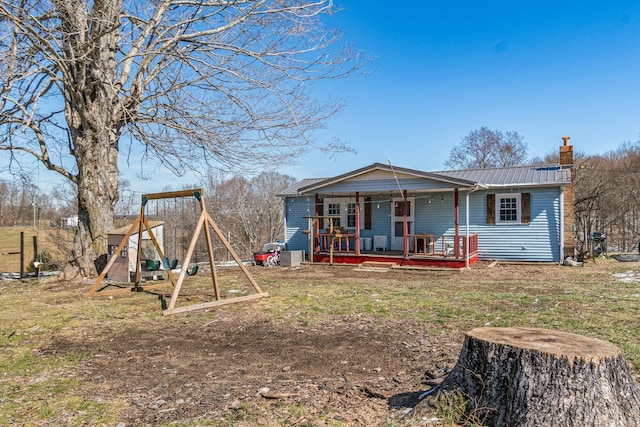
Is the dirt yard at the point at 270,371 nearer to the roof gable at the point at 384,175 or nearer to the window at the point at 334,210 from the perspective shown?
the roof gable at the point at 384,175

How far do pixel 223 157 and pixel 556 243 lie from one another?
11.3 meters

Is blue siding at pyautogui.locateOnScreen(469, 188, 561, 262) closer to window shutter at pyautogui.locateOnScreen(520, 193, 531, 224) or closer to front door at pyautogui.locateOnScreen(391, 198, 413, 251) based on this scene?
window shutter at pyautogui.locateOnScreen(520, 193, 531, 224)

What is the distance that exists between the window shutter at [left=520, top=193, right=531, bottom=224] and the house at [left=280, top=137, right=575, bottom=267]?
22 millimetres

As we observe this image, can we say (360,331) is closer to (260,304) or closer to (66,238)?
(260,304)

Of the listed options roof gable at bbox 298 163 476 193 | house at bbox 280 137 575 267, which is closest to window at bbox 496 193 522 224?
house at bbox 280 137 575 267

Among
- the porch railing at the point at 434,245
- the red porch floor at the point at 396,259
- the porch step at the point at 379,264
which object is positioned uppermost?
the porch railing at the point at 434,245

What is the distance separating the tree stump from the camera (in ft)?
8.23

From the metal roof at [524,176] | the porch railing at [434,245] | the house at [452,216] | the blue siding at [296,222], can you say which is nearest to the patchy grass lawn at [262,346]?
the porch railing at [434,245]

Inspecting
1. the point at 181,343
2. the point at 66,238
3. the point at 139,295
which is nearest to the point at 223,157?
the point at 139,295

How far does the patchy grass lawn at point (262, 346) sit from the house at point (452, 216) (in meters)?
5.03

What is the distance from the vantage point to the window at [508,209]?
1517 cm

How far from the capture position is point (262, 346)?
4.99 meters

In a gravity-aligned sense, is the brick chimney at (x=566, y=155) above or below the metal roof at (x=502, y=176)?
above

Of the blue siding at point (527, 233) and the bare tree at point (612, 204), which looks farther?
the bare tree at point (612, 204)
